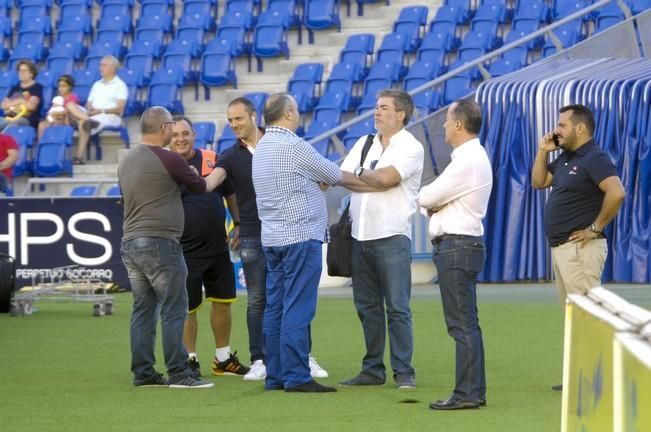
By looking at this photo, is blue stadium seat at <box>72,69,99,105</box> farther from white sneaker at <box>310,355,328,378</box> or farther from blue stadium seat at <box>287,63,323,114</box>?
white sneaker at <box>310,355,328,378</box>

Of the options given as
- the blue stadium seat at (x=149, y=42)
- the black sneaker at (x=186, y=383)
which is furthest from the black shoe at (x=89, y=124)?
the black sneaker at (x=186, y=383)

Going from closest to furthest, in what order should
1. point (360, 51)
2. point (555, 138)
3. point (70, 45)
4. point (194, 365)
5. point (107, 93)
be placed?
point (555, 138) → point (194, 365) → point (107, 93) → point (360, 51) → point (70, 45)

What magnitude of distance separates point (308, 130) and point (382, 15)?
3.64 meters

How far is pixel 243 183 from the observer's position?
889cm

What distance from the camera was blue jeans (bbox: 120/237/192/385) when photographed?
847 cm

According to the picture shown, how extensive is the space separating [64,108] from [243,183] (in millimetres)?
11822

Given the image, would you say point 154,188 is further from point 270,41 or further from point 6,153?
point 270,41

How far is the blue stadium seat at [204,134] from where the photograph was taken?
1978cm

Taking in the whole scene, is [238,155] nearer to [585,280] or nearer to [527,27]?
[585,280]

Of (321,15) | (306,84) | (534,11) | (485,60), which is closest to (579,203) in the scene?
(485,60)

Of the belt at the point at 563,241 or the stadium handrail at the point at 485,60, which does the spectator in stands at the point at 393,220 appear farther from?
the stadium handrail at the point at 485,60

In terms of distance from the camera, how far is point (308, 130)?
762 inches

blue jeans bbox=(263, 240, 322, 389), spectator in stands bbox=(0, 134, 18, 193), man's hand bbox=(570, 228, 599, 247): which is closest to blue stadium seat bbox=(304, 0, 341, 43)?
→ spectator in stands bbox=(0, 134, 18, 193)

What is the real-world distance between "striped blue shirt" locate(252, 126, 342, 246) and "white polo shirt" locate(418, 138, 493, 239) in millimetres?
776
